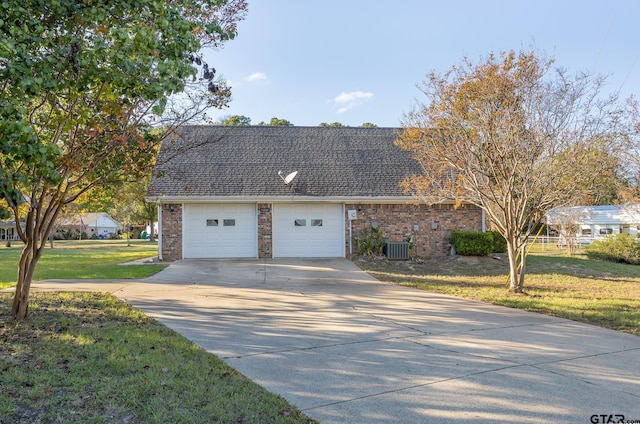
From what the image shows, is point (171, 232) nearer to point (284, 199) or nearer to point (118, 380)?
point (284, 199)

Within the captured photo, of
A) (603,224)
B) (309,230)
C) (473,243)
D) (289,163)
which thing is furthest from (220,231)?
(603,224)

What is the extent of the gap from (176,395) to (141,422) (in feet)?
1.78

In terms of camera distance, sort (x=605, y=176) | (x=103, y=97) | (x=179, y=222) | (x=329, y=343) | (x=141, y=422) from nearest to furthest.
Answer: (x=141, y=422) < (x=329, y=343) < (x=103, y=97) < (x=605, y=176) < (x=179, y=222)

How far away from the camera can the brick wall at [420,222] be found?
17594 millimetres

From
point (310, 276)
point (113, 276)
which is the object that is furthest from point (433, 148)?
point (113, 276)

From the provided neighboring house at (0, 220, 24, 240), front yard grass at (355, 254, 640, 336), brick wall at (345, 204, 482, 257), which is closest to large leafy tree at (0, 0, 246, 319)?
front yard grass at (355, 254, 640, 336)

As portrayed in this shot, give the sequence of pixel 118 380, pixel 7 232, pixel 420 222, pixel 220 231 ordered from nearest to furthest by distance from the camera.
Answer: pixel 118 380 < pixel 220 231 < pixel 420 222 < pixel 7 232

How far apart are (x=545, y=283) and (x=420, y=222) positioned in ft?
19.7

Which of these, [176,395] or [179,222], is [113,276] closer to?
[179,222]

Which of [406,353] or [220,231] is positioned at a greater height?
[220,231]

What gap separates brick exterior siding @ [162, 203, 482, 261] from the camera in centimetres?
1719

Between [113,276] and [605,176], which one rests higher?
[605,176]

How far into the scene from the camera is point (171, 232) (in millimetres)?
16672

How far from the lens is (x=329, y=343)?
6.15 m
